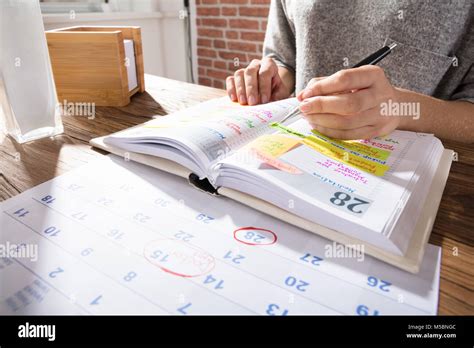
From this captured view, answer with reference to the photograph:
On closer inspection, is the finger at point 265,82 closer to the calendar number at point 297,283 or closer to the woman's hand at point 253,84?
the woman's hand at point 253,84

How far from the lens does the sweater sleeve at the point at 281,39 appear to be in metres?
0.98

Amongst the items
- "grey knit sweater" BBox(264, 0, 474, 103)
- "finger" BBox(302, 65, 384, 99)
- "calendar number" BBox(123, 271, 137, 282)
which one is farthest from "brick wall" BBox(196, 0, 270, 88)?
"calendar number" BBox(123, 271, 137, 282)

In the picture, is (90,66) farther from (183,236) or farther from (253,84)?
(183,236)

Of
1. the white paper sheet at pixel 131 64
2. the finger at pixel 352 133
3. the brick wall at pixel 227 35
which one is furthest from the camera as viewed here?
the brick wall at pixel 227 35

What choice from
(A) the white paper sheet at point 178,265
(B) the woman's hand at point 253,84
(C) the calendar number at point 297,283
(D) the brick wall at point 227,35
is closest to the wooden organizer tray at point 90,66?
(B) the woman's hand at point 253,84

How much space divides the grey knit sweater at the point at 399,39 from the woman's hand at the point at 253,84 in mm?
172

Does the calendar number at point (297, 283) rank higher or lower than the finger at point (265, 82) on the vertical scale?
lower

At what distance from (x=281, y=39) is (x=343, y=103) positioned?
62 cm

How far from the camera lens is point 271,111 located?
0.59m

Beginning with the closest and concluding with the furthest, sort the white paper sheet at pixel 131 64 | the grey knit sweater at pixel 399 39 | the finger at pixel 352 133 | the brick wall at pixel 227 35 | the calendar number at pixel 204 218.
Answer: the calendar number at pixel 204 218 < the finger at pixel 352 133 < the grey knit sweater at pixel 399 39 < the white paper sheet at pixel 131 64 < the brick wall at pixel 227 35

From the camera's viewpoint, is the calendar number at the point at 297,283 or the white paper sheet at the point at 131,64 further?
the white paper sheet at the point at 131,64

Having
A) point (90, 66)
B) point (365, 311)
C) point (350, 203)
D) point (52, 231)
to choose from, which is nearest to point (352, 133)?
point (350, 203)

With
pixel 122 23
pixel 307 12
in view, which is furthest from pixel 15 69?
pixel 122 23
